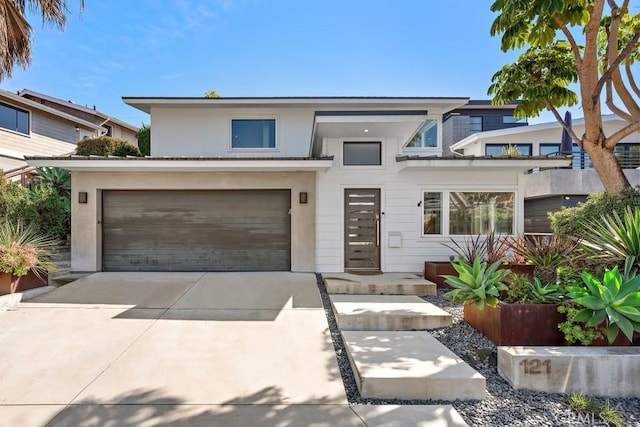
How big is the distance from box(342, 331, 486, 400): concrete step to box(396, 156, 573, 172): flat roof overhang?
5182 mm

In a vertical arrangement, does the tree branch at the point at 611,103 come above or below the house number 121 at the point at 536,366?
above

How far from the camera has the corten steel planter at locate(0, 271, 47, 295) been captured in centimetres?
627

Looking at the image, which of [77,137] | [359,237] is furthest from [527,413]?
[77,137]

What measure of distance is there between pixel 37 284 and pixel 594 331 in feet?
32.6

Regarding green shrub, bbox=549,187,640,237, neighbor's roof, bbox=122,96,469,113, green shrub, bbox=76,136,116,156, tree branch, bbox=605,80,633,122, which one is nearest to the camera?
green shrub, bbox=549,187,640,237

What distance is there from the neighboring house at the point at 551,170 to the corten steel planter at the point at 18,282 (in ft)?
53.6

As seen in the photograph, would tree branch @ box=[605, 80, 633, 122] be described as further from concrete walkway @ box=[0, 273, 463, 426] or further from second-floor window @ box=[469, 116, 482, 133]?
second-floor window @ box=[469, 116, 482, 133]

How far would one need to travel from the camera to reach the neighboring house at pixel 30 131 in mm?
14898

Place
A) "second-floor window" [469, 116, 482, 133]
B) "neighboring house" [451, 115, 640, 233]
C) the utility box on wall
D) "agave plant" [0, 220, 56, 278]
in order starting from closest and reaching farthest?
"agave plant" [0, 220, 56, 278] < the utility box on wall < "neighboring house" [451, 115, 640, 233] < "second-floor window" [469, 116, 482, 133]

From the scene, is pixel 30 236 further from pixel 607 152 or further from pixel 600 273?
pixel 607 152

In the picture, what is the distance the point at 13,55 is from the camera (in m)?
7.32

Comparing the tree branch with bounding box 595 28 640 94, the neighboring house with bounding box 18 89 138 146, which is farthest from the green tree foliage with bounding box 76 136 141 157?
the tree branch with bounding box 595 28 640 94

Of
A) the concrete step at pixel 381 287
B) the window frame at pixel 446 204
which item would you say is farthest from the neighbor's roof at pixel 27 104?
the window frame at pixel 446 204

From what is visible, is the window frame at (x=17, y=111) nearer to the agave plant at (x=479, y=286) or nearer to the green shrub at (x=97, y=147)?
the green shrub at (x=97, y=147)
